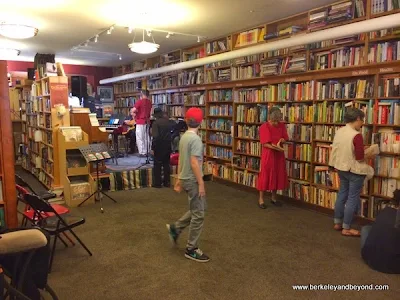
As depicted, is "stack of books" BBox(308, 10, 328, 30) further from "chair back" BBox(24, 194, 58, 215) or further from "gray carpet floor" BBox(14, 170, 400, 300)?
"chair back" BBox(24, 194, 58, 215)

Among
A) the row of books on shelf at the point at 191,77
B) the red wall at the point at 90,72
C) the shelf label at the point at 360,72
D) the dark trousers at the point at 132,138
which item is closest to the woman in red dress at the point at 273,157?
the shelf label at the point at 360,72

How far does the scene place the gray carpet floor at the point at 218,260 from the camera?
2.89 meters

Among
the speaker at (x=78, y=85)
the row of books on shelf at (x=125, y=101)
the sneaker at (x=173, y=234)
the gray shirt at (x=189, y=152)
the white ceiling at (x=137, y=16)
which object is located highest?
the white ceiling at (x=137, y=16)

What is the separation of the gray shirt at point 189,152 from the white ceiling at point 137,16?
236 cm

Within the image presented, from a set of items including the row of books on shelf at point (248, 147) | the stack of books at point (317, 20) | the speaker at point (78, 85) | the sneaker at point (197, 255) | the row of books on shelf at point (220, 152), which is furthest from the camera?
the speaker at point (78, 85)

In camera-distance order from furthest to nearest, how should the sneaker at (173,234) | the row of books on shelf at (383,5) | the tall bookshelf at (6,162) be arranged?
1. the row of books on shelf at (383,5)
2. the sneaker at (173,234)
3. the tall bookshelf at (6,162)

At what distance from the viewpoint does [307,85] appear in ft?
17.1

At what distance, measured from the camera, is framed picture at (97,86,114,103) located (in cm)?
1161

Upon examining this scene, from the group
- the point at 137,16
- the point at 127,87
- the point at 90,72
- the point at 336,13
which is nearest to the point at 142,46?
the point at 137,16

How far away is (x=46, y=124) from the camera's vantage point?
630 cm

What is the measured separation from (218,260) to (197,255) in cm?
23

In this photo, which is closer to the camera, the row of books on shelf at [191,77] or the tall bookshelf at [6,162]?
the tall bookshelf at [6,162]

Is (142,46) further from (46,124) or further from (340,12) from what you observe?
(340,12)

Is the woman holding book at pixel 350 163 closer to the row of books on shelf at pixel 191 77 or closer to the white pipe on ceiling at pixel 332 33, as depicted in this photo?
the white pipe on ceiling at pixel 332 33
